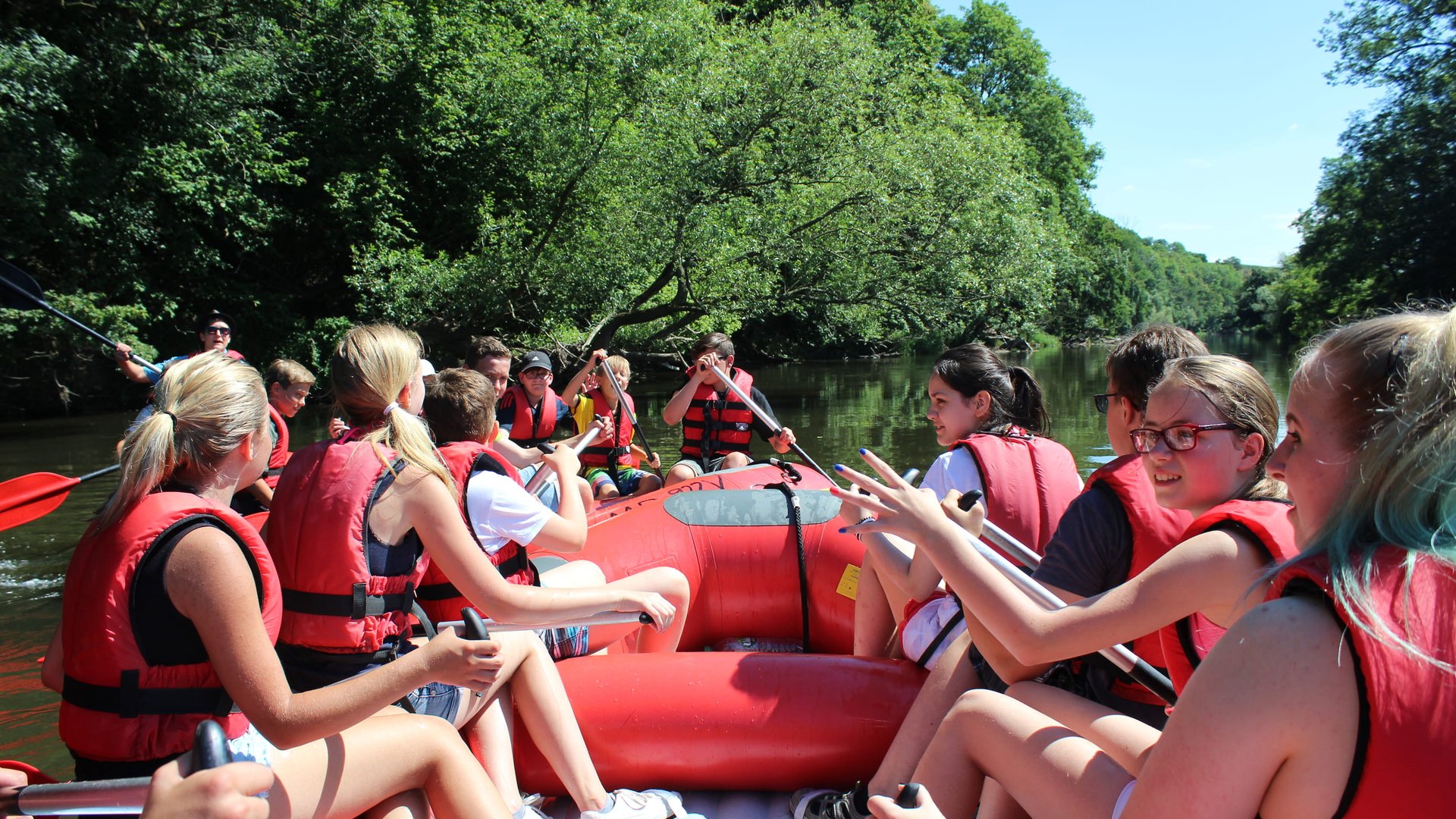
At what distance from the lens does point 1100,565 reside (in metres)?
1.61

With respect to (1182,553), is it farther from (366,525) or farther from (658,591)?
(658,591)

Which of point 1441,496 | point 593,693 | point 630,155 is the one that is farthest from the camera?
point 630,155

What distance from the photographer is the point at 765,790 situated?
7.57 ft

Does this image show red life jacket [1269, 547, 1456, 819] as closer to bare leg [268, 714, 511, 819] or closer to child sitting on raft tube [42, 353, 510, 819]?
child sitting on raft tube [42, 353, 510, 819]

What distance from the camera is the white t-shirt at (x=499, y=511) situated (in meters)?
2.14

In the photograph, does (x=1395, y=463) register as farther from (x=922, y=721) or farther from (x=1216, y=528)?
(x=922, y=721)

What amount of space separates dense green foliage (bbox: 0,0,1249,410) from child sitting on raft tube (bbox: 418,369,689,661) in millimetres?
9357

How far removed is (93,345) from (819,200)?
382 inches

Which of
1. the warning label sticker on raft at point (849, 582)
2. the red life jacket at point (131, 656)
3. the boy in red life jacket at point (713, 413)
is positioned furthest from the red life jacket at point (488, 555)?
the boy in red life jacket at point (713, 413)

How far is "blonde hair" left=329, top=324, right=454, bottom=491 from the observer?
1.85 meters

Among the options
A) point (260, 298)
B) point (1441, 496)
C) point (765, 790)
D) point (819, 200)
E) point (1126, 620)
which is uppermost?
point (819, 200)

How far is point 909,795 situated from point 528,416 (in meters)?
4.15

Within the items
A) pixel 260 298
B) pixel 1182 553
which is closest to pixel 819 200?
pixel 260 298

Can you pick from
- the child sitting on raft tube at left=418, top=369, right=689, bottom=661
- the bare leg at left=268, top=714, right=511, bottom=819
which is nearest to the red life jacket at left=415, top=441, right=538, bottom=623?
the child sitting on raft tube at left=418, top=369, right=689, bottom=661
